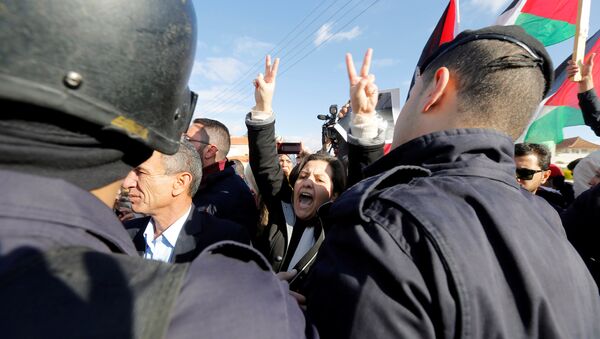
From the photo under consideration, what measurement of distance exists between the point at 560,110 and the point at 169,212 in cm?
503

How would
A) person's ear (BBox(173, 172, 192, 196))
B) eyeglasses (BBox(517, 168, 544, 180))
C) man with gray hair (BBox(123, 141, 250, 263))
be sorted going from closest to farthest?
man with gray hair (BBox(123, 141, 250, 263)), person's ear (BBox(173, 172, 192, 196)), eyeglasses (BBox(517, 168, 544, 180))

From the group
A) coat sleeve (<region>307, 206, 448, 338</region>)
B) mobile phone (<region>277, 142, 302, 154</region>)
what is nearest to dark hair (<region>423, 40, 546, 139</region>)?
coat sleeve (<region>307, 206, 448, 338</region>)

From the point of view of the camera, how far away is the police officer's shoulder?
989 millimetres

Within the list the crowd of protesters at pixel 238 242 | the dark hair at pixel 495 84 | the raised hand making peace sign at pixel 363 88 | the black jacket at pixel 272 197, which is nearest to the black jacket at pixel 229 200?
the black jacket at pixel 272 197

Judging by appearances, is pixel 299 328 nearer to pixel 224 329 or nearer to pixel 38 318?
pixel 224 329

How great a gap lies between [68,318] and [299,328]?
0.44 meters

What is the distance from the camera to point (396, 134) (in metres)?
1.44

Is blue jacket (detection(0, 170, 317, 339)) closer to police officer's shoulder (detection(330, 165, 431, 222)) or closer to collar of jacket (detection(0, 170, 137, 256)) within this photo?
collar of jacket (detection(0, 170, 137, 256))

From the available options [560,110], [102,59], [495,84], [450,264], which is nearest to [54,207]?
[102,59]

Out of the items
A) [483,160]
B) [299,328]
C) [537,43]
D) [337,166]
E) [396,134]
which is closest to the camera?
[299,328]

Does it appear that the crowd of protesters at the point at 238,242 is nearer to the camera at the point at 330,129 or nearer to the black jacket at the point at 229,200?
the black jacket at the point at 229,200

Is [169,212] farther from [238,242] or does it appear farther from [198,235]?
[238,242]

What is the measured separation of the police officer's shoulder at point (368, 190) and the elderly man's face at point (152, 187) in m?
1.75

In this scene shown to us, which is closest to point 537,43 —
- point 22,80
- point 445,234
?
point 445,234
